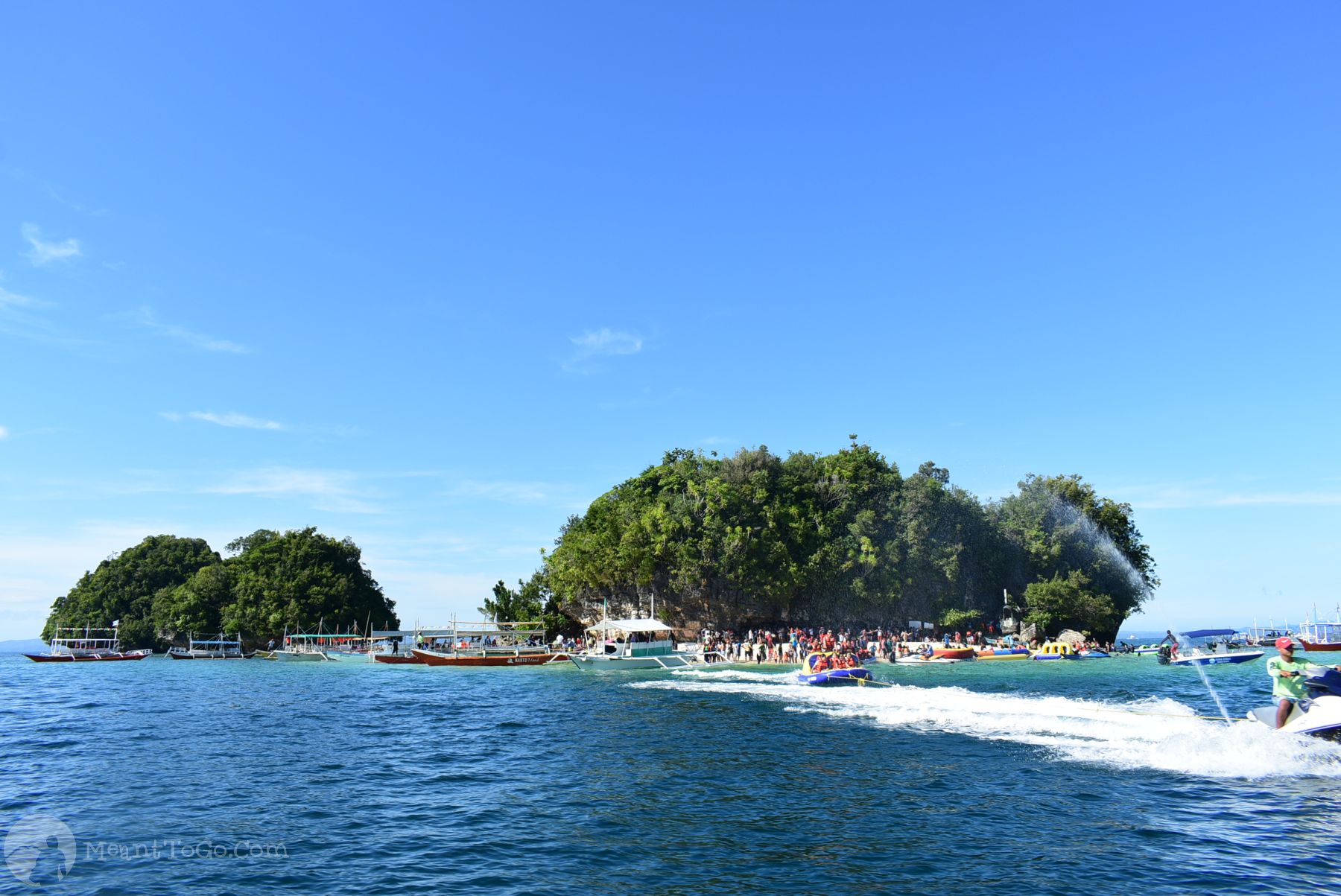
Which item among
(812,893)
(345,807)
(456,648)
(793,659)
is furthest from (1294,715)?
(456,648)

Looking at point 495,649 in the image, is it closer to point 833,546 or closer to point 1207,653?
point 833,546

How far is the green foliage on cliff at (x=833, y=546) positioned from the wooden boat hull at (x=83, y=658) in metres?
58.7

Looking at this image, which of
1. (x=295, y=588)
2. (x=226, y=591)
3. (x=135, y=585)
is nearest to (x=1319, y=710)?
(x=295, y=588)

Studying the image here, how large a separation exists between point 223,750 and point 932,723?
22384 millimetres

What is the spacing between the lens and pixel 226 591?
4269 inches

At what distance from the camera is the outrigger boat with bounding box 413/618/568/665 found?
66.1 m

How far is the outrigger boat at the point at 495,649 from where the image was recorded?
66.1 m

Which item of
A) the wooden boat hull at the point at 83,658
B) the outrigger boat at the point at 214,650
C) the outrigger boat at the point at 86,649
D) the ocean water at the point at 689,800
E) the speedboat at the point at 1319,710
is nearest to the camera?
the ocean water at the point at 689,800

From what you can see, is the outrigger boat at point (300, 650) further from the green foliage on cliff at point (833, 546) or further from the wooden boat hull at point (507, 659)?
the green foliage on cliff at point (833, 546)

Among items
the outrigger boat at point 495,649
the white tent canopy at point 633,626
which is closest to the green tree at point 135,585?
the outrigger boat at point 495,649

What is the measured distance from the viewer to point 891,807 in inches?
608

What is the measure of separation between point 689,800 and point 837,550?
57653 millimetres

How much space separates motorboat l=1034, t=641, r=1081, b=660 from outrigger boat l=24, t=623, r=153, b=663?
338ft

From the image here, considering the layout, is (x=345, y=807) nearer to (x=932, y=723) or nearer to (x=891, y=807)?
(x=891, y=807)
